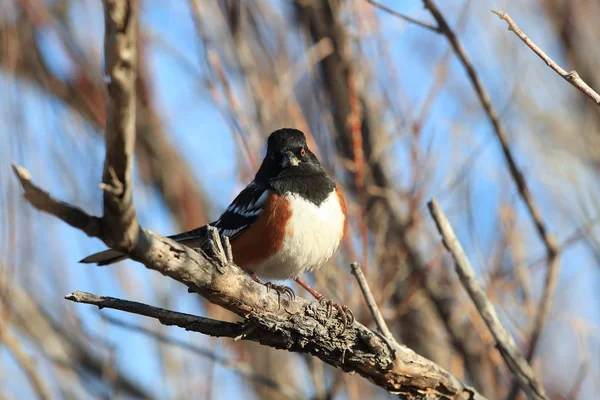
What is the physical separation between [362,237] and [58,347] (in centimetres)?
201

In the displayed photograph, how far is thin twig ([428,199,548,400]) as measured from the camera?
3.01 m

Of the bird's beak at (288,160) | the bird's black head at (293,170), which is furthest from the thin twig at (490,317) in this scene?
the bird's beak at (288,160)

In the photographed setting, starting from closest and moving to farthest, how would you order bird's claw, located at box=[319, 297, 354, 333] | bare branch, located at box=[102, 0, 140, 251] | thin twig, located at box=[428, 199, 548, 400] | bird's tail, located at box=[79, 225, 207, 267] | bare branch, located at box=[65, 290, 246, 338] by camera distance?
1. bare branch, located at box=[102, 0, 140, 251]
2. bare branch, located at box=[65, 290, 246, 338]
3. bird's claw, located at box=[319, 297, 354, 333]
4. thin twig, located at box=[428, 199, 548, 400]
5. bird's tail, located at box=[79, 225, 207, 267]

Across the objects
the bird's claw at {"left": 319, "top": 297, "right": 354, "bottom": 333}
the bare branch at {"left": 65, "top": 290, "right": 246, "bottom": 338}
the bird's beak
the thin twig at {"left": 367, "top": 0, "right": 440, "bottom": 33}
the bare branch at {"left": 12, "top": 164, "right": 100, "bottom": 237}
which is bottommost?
the bare branch at {"left": 12, "top": 164, "right": 100, "bottom": 237}

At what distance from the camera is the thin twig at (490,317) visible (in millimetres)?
3006

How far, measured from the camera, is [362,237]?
357cm

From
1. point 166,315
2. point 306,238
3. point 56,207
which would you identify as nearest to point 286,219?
point 306,238

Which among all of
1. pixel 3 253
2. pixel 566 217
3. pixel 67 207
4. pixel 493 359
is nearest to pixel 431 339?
pixel 493 359

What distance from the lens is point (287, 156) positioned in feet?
11.1

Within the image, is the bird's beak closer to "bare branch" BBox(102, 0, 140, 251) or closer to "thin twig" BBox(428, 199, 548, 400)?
"thin twig" BBox(428, 199, 548, 400)

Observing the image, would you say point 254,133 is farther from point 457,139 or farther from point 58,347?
point 58,347

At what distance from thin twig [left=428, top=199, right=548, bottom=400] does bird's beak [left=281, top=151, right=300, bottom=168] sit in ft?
2.39

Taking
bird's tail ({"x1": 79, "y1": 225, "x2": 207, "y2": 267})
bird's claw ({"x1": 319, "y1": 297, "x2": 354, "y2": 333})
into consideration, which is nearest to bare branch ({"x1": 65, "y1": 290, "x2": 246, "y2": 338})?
bird's claw ({"x1": 319, "y1": 297, "x2": 354, "y2": 333})

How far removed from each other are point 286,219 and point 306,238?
133mm
